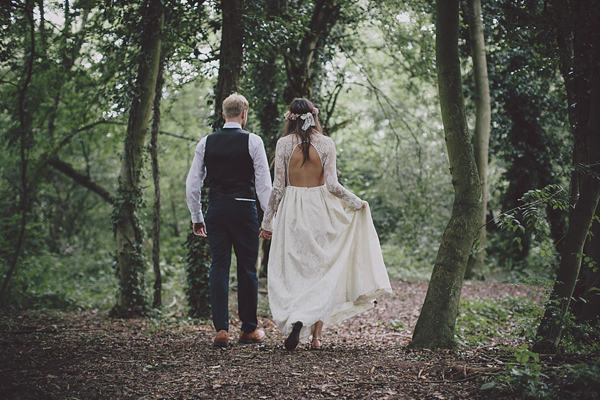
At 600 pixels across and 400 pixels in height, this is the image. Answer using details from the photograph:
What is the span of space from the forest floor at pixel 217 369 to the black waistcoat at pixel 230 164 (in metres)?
1.50

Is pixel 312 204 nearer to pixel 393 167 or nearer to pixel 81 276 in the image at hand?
pixel 393 167

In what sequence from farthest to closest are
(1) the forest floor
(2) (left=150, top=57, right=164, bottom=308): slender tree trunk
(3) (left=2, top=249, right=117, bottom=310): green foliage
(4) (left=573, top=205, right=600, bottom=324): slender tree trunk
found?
1. (3) (left=2, top=249, right=117, bottom=310): green foliage
2. (2) (left=150, top=57, right=164, bottom=308): slender tree trunk
3. (4) (left=573, top=205, right=600, bottom=324): slender tree trunk
4. (1) the forest floor

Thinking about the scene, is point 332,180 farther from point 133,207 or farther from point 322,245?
point 133,207

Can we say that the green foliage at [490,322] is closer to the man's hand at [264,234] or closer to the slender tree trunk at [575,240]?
the slender tree trunk at [575,240]

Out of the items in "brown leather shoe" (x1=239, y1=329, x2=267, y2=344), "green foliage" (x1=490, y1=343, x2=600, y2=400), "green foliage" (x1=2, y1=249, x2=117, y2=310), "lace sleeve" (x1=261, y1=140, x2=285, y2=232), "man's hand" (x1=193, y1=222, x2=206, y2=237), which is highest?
"lace sleeve" (x1=261, y1=140, x2=285, y2=232)

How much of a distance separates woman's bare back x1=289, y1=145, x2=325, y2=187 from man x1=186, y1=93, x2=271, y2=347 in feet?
0.86

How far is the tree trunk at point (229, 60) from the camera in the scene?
6551 millimetres

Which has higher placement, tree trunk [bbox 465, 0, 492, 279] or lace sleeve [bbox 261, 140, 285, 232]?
tree trunk [bbox 465, 0, 492, 279]

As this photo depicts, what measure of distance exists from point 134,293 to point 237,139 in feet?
12.4

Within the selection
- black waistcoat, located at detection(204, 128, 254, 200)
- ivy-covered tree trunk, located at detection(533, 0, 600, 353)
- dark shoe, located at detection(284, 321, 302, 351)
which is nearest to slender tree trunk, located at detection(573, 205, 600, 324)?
ivy-covered tree trunk, located at detection(533, 0, 600, 353)

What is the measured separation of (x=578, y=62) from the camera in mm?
3807

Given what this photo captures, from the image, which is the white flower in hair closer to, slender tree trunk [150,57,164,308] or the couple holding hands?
the couple holding hands

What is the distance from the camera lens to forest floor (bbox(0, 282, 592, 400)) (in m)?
2.96

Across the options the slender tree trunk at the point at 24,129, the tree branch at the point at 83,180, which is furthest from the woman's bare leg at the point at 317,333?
the tree branch at the point at 83,180
